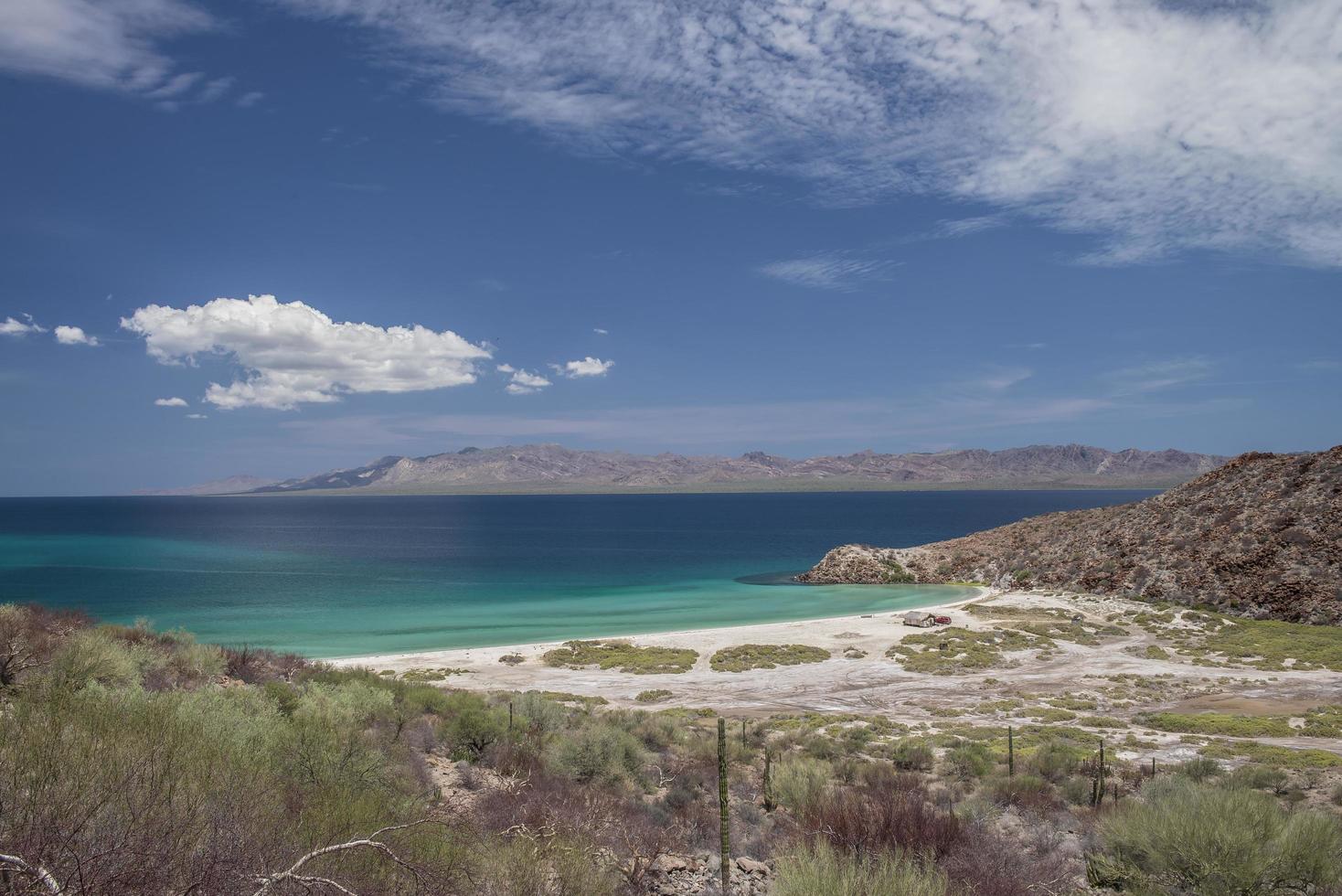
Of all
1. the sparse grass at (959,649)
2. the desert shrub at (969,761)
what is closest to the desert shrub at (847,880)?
the desert shrub at (969,761)

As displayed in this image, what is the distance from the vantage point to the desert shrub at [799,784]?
11.6 m

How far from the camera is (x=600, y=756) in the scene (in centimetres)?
1317

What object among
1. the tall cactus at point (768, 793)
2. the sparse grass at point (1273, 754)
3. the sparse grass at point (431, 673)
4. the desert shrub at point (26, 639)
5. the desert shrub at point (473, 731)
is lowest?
the sparse grass at point (431, 673)

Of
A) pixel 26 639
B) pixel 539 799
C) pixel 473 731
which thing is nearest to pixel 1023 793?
pixel 539 799

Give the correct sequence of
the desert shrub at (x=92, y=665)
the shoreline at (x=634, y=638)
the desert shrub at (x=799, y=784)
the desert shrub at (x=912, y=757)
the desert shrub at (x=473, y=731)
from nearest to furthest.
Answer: the desert shrub at (x=799, y=784), the desert shrub at (x=92, y=665), the desert shrub at (x=473, y=731), the desert shrub at (x=912, y=757), the shoreline at (x=634, y=638)

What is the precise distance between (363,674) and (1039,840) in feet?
55.0

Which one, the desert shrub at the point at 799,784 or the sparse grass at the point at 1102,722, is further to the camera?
the sparse grass at the point at 1102,722

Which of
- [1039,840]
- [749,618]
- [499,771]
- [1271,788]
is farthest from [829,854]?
[749,618]

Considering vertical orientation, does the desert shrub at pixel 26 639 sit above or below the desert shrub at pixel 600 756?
above

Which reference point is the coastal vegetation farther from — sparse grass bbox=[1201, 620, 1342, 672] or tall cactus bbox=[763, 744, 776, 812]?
sparse grass bbox=[1201, 620, 1342, 672]

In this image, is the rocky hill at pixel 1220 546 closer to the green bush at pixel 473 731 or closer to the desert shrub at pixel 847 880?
the green bush at pixel 473 731

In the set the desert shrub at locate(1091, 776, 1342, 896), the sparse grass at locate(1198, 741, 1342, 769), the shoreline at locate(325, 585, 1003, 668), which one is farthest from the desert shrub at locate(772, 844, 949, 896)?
the shoreline at locate(325, 585, 1003, 668)

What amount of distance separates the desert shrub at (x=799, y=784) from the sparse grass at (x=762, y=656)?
17.8 m

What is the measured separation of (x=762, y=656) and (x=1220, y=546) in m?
33.1
